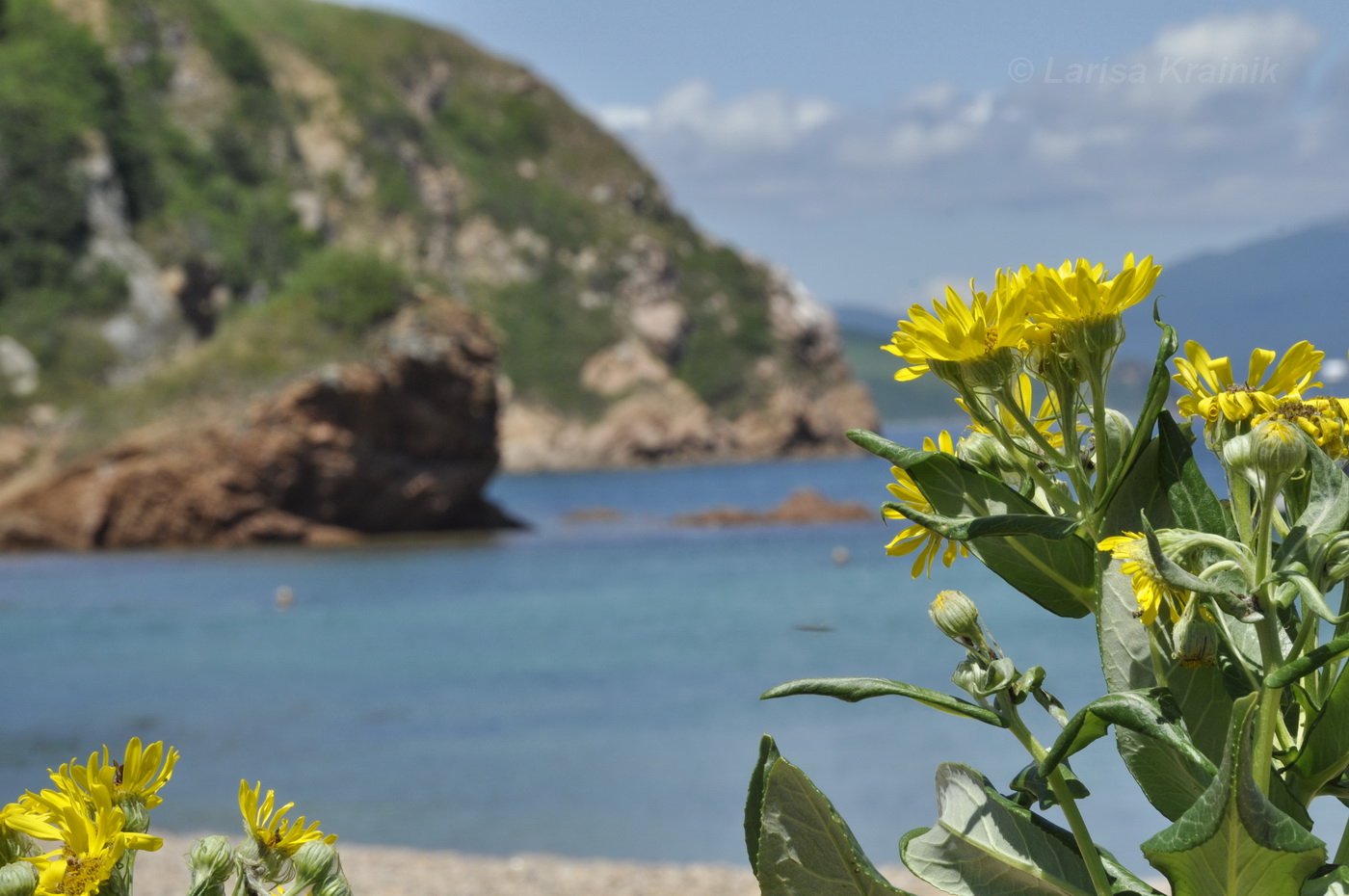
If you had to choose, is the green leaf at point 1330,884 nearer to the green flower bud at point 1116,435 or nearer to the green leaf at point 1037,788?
the green leaf at point 1037,788

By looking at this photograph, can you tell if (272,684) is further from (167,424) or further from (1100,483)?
(167,424)

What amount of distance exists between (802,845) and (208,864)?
580 mm

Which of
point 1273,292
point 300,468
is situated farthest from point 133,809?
point 300,468

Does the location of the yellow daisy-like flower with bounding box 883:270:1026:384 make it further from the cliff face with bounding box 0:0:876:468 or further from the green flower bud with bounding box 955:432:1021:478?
the cliff face with bounding box 0:0:876:468

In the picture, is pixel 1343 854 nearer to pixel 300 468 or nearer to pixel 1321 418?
pixel 1321 418

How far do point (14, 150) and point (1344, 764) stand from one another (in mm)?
51380

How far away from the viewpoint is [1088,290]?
1263 mm

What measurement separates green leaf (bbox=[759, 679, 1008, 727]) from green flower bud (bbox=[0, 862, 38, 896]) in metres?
0.64

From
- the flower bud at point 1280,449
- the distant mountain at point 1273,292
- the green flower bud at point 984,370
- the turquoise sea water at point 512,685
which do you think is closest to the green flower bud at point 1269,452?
the flower bud at point 1280,449

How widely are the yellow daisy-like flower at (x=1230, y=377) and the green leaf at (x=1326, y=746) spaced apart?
11.3 inches

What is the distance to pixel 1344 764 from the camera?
1243 mm

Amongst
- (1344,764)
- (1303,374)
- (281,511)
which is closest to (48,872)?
(1344,764)

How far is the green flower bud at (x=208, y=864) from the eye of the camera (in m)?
1.15

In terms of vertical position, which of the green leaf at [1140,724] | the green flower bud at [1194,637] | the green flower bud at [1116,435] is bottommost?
the green leaf at [1140,724]
